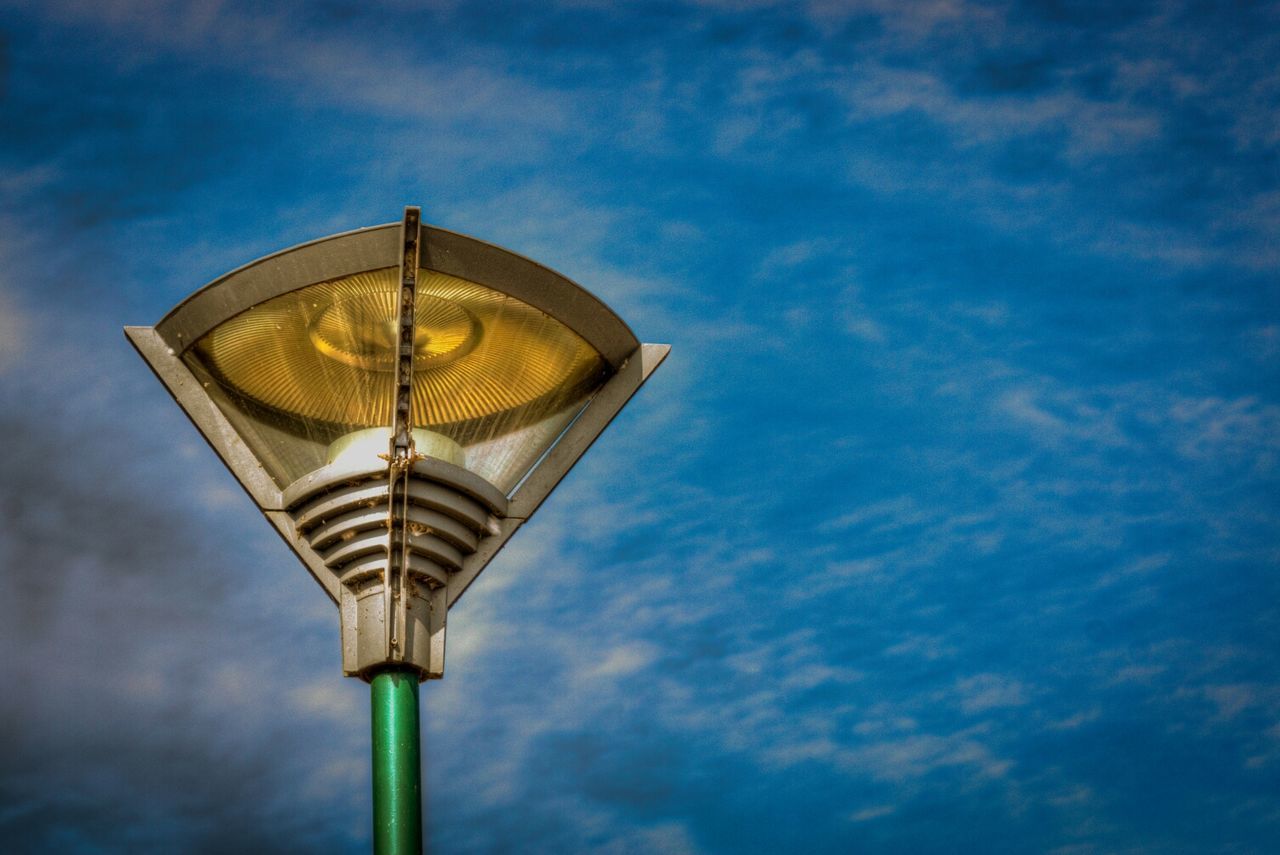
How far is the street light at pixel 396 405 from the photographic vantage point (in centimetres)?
1714

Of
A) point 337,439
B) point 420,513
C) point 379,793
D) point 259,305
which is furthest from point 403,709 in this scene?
point 259,305

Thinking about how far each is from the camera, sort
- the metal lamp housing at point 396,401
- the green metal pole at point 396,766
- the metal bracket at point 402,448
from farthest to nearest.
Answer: the metal lamp housing at point 396,401 < the metal bracket at point 402,448 < the green metal pole at point 396,766

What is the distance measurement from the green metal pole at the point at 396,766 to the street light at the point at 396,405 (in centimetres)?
2

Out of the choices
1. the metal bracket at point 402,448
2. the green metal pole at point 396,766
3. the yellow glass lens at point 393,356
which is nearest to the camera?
the green metal pole at point 396,766

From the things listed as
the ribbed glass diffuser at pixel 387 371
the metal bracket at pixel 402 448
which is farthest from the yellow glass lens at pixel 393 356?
the metal bracket at pixel 402 448

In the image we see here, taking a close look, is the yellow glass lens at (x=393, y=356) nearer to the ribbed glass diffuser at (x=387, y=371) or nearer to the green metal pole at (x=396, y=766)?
the ribbed glass diffuser at (x=387, y=371)

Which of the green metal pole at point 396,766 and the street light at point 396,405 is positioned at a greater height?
the street light at point 396,405

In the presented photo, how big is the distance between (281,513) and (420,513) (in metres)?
1.71

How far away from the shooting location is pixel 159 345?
730 inches

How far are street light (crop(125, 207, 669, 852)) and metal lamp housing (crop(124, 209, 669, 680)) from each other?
2 cm

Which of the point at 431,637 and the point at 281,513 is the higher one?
the point at 281,513

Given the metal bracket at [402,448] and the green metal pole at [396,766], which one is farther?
the metal bracket at [402,448]

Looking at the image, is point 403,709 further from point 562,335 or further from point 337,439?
point 562,335

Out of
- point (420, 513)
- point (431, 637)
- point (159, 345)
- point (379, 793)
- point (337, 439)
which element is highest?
point (159, 345)
